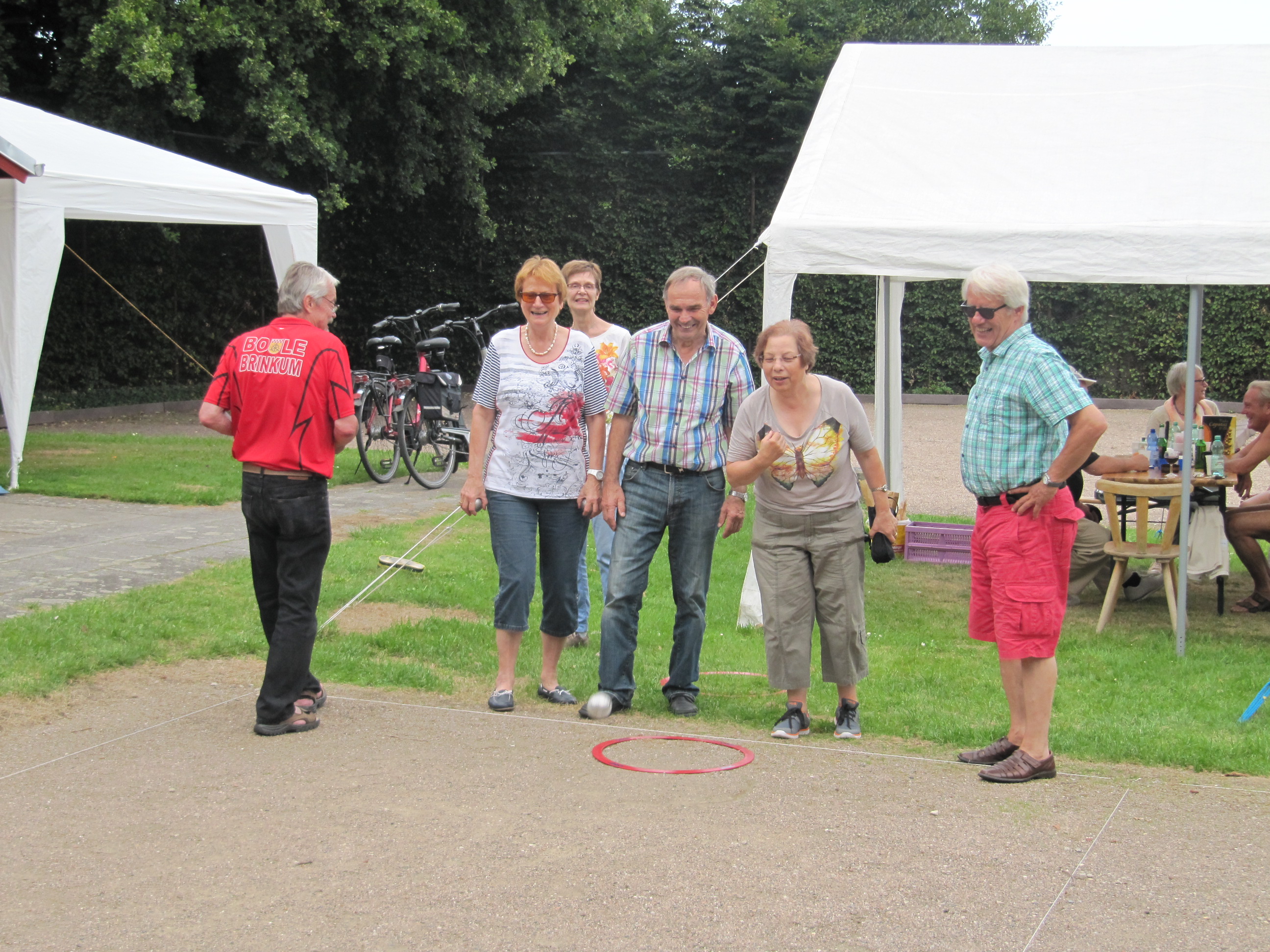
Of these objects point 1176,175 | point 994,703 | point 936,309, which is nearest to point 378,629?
point 994,703

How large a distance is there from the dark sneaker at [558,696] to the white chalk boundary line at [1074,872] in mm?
2163

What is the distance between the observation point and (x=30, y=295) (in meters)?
10.0

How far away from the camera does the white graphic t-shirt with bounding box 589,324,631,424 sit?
6078mm

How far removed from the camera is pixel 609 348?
6.16 m

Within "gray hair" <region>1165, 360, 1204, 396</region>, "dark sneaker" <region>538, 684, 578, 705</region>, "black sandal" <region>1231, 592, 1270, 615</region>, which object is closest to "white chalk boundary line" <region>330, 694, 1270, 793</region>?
"dark sneaker" <region>538, 684, 578, 705</region>

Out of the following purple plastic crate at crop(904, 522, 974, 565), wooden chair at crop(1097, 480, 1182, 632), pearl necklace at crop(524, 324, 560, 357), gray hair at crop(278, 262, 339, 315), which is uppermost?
gray hair at crop(278, 262, 339, 315)

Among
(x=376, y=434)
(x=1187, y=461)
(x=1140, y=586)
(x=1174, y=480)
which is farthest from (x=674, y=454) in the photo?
(x=376, y=434)

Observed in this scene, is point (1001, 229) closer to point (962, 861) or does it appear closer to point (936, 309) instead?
point (962, 861)

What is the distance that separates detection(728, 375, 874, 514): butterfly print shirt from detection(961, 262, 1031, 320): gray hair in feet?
2.10

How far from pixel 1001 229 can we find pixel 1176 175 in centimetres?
113

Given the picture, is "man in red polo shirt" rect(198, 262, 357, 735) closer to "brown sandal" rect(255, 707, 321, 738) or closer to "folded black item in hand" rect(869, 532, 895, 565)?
"brown sandal" rect(255, 707, 321, 738)

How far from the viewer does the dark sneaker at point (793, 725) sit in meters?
4.91

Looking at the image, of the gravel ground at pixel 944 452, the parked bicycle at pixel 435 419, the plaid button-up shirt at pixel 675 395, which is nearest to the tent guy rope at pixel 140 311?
the parked bicycle at pixel 435 419

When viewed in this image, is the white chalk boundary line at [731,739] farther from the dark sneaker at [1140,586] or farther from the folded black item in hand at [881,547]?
the dark sneaker at [1140,586]
